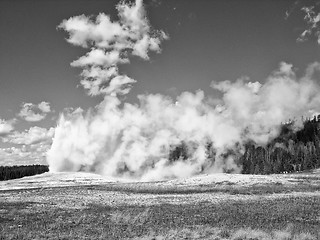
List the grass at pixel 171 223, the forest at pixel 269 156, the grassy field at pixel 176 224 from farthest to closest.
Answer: the forest at pixel 269 156 < the grass at pixel 171 223 < the grassy field at pixel 176 224

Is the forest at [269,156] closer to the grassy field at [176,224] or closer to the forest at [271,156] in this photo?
the forest at [271,156]

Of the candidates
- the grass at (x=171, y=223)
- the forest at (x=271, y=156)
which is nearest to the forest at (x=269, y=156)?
the forest at (x=271, y=156)

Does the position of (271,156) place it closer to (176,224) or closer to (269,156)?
(269,156)

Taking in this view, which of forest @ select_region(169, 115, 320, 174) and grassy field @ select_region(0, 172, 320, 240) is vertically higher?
forest @ select_region(169, 115, 320, 174)

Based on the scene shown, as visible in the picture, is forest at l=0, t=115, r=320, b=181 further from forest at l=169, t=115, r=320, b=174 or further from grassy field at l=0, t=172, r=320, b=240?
grassy field at l=0, t=172, r=320, b=240

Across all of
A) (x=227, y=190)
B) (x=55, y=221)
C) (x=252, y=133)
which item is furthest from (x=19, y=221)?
(x=252, y=133)

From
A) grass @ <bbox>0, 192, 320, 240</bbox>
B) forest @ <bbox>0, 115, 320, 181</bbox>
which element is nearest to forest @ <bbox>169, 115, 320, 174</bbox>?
forest @ <bbox>0, 115, 320, 181</bbox>

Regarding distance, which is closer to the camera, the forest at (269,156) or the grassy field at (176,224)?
the grassy field at (176,224)

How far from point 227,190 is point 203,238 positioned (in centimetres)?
3759

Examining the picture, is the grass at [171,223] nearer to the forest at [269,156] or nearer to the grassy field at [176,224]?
the grassy field at [176,224]

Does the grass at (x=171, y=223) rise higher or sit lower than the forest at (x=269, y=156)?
lower

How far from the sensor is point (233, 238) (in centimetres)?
1977

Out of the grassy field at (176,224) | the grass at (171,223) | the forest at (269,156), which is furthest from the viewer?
the forest at (269,156)

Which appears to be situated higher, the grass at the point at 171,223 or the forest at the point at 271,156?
the forest at the point at 271,156
